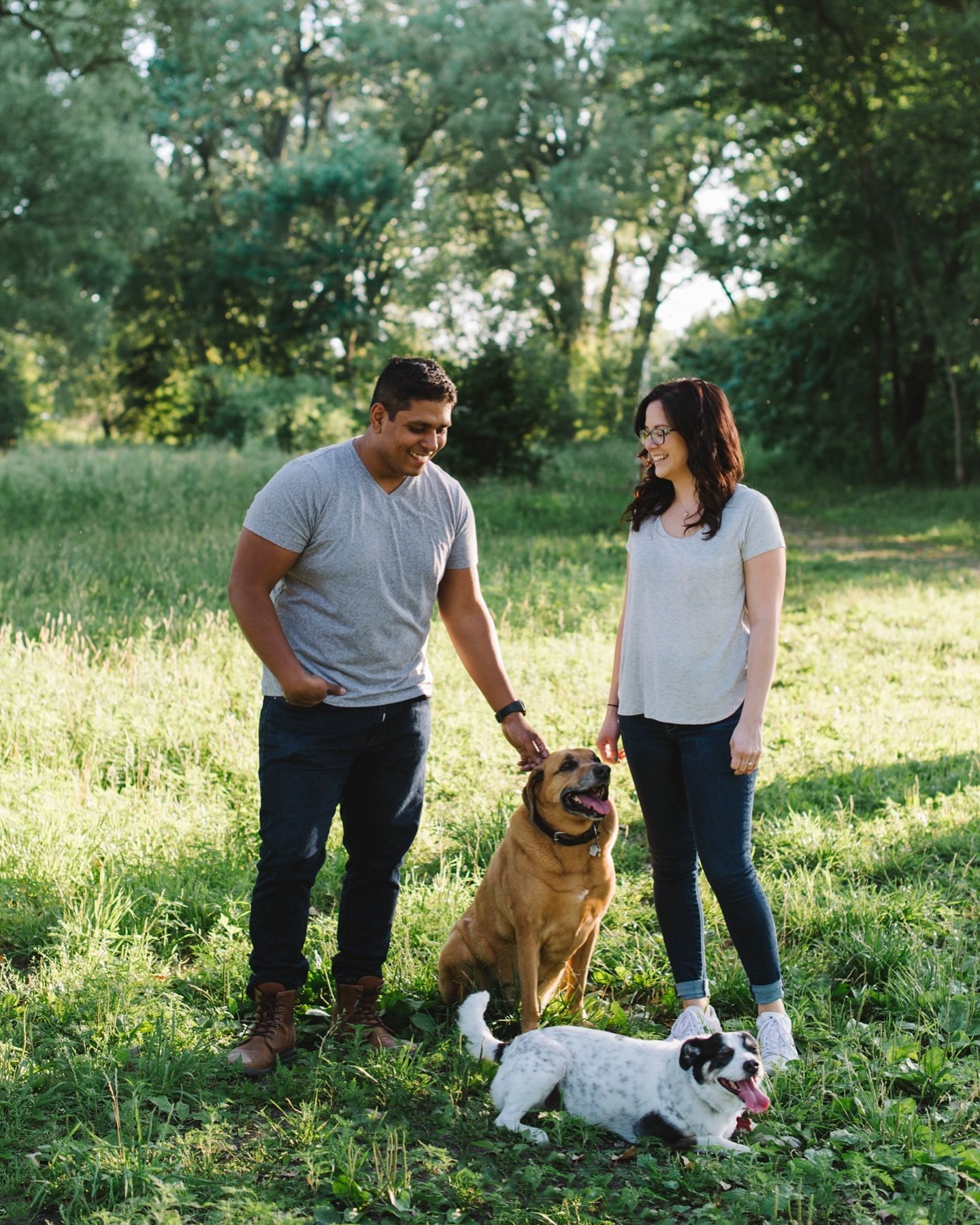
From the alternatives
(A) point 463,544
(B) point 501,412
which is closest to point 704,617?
(A) point 463,544

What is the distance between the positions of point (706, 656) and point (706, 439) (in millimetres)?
672

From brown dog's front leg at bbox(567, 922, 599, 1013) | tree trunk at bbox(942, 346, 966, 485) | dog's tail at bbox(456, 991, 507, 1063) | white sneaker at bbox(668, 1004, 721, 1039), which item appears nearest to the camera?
dog's tail at bbox(456, 991, 507, 1063)

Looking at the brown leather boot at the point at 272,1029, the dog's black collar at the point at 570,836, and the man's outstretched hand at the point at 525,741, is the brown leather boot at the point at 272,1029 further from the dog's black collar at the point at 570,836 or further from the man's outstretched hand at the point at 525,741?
the man's outstretched hand at the point at 525,741

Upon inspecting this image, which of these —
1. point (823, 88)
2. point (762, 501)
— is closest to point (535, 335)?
point (823, 88)

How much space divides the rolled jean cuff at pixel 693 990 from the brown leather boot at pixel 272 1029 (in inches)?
50.8

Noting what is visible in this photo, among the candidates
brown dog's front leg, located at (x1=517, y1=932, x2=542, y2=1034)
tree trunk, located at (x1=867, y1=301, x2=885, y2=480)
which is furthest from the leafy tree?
brown dog's front leg, located at (x1=517, y1=932, x2=542, y2=1034)

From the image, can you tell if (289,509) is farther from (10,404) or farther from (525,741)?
(10,404)

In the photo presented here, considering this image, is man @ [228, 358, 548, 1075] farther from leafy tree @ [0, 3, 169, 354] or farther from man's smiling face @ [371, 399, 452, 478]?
leafy tree @ [0, 3, 169, 354]

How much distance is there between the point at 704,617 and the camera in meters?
3.59

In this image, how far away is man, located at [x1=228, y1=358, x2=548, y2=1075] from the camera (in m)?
3.55

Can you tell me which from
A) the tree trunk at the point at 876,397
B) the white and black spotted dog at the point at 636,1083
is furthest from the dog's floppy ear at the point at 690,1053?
the tree trunk at the point at 876,397

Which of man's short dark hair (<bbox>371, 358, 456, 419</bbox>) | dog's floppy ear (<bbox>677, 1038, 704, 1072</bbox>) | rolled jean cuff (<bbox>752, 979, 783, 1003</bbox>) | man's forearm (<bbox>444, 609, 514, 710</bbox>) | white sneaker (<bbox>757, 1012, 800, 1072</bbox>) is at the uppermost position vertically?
man's short dark hair (<bbox>371, 358, 456, 419</bbox>)

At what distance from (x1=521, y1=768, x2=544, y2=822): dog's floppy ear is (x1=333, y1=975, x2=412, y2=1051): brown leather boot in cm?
79

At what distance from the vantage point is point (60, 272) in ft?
88.5
